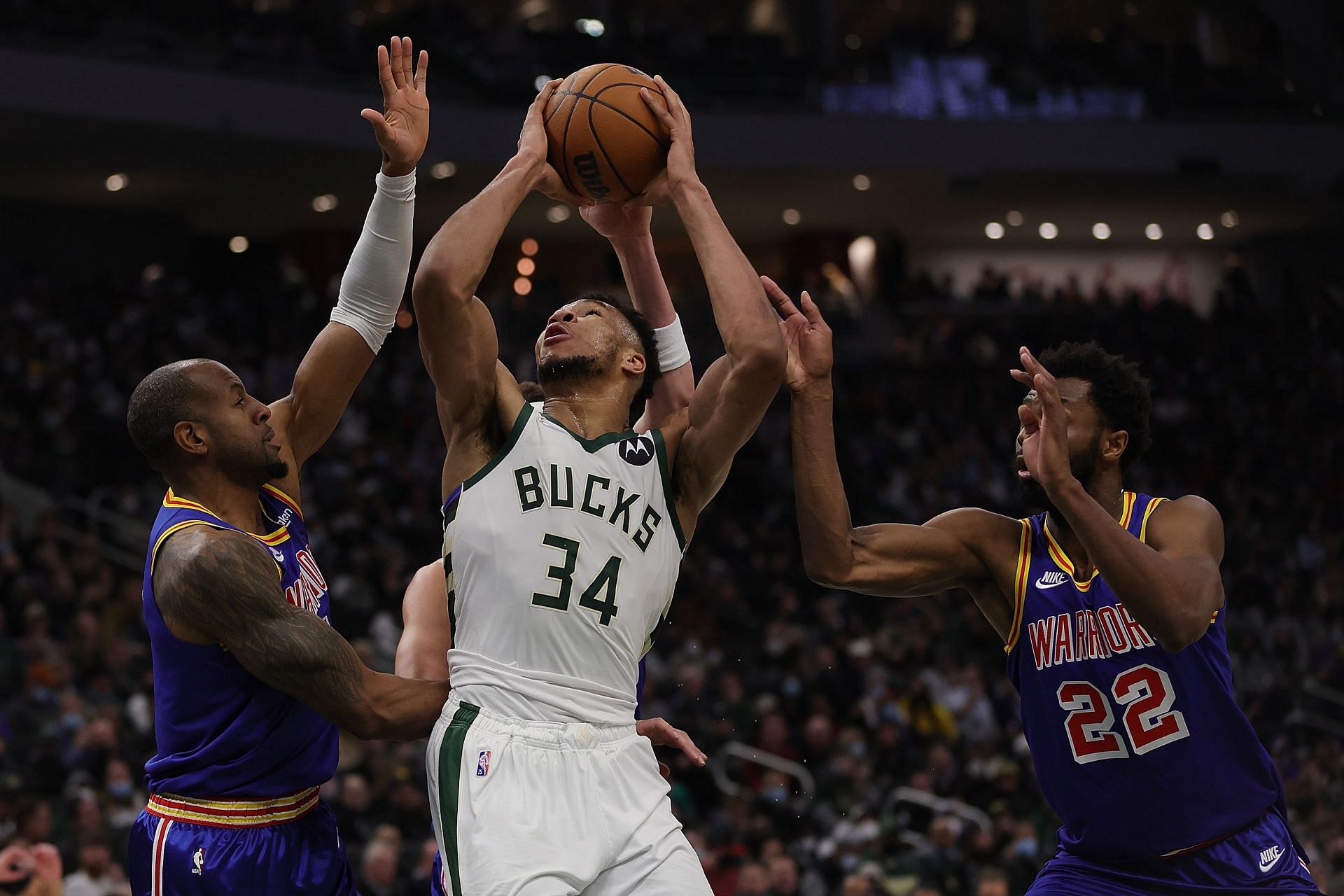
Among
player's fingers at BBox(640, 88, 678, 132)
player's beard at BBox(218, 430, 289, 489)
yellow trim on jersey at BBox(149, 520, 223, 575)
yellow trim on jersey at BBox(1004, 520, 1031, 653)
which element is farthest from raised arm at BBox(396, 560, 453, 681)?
yellow trim on jersey at BBox(1004, 520, 1031, 653)

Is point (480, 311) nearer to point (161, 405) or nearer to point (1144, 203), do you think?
point (161, 405)

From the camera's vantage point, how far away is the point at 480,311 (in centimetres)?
372

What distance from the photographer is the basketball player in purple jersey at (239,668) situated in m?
3.56

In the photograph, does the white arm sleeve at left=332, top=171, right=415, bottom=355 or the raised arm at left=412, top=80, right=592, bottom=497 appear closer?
the raised arm at left=412, top=80, right=592, bottom=497

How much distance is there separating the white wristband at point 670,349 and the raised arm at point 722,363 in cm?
31

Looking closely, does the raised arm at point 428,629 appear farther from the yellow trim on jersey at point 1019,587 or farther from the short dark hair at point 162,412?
the yellow trim on jersey at point 1019,587

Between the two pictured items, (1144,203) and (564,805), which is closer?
(564,805)

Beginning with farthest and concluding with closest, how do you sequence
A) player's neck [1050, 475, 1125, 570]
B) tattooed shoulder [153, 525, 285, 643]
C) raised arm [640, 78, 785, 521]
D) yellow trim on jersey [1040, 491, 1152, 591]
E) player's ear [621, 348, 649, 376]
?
player's neck [1050, 475, 1125, 570] → yellow trim on jersey [1040, 491, 1152, 591] → player's ear [621, 348, 649, 376] → raised arm [640, 78, 785, 521] → tattooed shoulder [153, 525, 285, 643]

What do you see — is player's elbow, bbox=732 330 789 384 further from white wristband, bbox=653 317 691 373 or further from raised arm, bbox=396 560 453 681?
raised arm, bbox=396 560 453 681

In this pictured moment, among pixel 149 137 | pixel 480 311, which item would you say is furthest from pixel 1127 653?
pixel 149 137

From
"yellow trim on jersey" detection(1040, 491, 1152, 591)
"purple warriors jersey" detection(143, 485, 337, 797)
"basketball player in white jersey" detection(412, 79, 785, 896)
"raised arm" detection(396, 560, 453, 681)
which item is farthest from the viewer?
"yellow trim on jersey" detection(1040, 491, 1152, 591)

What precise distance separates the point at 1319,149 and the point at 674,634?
1465cm

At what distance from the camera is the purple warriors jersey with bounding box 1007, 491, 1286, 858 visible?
156 inches

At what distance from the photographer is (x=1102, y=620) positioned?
4.10 m
